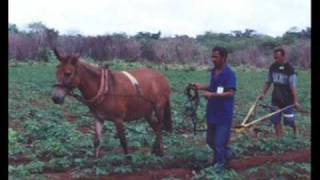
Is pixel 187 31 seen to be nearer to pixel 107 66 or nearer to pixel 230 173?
pixel 107 66

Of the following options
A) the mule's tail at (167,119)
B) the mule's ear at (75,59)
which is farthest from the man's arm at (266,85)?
the mule's ear at (75,59)

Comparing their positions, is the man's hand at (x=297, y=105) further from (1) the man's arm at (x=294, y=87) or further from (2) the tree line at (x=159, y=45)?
(2) the tree line at (x=159, y=45)

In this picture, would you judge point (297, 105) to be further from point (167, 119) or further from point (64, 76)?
point (64, 76)

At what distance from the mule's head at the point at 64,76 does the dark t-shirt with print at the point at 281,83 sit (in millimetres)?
2071

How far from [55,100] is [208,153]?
1.70m

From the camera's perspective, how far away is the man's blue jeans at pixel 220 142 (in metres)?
5.98

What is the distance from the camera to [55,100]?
5.81 meters

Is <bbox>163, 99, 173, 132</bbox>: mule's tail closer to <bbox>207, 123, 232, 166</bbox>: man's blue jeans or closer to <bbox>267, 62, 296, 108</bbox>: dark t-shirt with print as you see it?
<bbox>207, 123, 232, 166</bbox>: man's blue jeans

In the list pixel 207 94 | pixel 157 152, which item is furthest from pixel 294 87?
pixel 157 152

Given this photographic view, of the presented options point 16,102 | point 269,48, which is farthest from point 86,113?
point 269,48

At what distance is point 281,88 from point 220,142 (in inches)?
34.9

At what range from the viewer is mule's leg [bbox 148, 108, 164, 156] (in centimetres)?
599

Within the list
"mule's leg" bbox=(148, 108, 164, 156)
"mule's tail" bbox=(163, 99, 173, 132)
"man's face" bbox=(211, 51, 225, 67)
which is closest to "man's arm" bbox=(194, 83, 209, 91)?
"man's face" bbox=(211, 51, 225, 67)

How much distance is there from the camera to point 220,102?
19.7 feet
